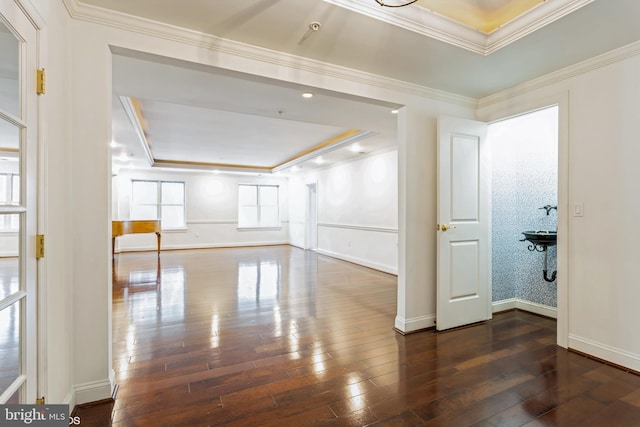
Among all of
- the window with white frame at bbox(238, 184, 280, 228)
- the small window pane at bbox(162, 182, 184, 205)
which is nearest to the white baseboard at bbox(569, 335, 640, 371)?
the window with white frame at bbox(238, 184, 280, 228)

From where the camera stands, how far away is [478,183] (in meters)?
3.13

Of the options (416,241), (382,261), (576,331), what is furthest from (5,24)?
(382,261)

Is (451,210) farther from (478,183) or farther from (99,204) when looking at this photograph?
(99,204)

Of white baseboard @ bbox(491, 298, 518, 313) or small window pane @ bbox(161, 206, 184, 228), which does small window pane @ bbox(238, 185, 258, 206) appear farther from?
white baseboard @ bbox(491, 298, 518, 313)

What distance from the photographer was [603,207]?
7.88ft

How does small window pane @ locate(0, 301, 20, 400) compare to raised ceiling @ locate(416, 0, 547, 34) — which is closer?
small window pane @ locate(0, 301, 20, 400)

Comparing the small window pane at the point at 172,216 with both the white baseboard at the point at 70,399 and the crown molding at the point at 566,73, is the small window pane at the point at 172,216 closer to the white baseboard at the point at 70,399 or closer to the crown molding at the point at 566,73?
the white baseboard at the point at 70,399

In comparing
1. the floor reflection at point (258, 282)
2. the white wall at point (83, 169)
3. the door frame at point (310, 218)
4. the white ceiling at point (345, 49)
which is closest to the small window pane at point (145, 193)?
the floor reflection at point (258, 282)

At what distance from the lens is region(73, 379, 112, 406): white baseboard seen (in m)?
1.80

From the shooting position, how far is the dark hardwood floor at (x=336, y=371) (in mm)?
1750

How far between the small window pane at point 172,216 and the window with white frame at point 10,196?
826 centimetres

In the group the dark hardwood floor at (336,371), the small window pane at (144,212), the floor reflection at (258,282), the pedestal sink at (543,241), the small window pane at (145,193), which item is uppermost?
the small window pane at (145,193)

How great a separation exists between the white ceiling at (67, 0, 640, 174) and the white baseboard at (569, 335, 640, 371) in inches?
89.5

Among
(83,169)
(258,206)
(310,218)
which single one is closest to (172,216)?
(258,206)
